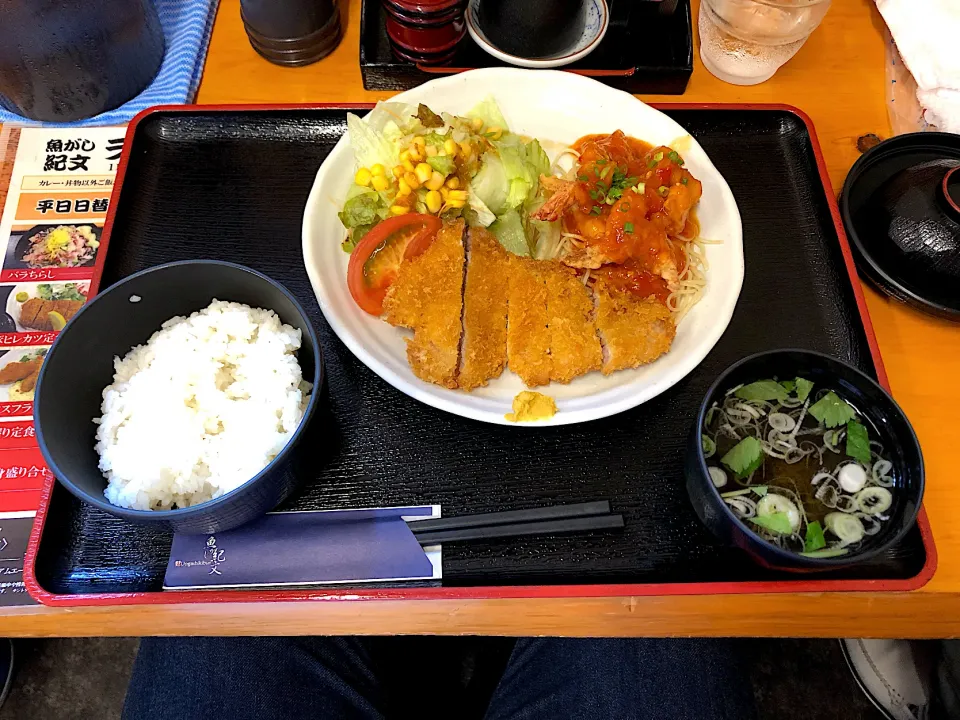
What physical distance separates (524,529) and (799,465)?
2.33 feet

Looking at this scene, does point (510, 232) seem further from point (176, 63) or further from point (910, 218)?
point (176, 63)

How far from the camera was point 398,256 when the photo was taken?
2023 mm

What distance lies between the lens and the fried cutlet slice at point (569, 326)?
187 cm

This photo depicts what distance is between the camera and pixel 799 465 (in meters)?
1.63

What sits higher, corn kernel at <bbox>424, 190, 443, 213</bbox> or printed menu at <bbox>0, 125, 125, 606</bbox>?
corn kernel at <bbox>424, 190, 443, 213</bbox>

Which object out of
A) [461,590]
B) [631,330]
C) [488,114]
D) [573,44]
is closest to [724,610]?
[461,590]

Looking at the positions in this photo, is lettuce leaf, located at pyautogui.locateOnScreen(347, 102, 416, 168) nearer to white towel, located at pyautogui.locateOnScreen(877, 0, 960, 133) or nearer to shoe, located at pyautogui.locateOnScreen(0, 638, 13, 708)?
white towel, located at pyautogui.locateOnScreen(877, 0, 960, 133)

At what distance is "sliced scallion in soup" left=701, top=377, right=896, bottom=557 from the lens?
155 centimetres

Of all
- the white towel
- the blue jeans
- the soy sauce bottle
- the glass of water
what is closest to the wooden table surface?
the blue jeans

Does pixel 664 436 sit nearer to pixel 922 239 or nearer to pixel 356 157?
pixel 922 239

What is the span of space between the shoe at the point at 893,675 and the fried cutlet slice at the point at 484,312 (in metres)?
1.96

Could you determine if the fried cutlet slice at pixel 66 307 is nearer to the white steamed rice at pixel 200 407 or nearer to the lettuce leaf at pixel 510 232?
the white steamed rice at pixel 200 407

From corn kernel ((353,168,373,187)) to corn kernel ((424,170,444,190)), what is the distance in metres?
0.18

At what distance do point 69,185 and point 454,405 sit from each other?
1.61 meters
